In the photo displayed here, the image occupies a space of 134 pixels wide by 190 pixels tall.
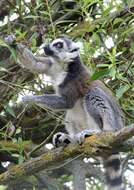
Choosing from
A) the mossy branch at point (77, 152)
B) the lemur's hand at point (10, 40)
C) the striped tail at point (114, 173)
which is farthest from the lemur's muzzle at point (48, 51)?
the mossy branch at point (77, 152)

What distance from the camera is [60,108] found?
4.82 metres

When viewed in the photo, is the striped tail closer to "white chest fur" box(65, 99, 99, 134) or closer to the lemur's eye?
"white chest fur" box(65, 99, 99, 134)

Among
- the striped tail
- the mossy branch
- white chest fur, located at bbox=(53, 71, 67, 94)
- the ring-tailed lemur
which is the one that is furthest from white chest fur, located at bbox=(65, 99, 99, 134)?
the mossy branch

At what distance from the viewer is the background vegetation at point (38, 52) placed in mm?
4371

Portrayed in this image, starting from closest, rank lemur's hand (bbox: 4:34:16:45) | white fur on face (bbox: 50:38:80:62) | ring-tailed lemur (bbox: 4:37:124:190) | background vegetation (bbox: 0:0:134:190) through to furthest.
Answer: lemur's hand (bbox: 4:34:16:45)
background vegetation (bbox: 0:0:134:190)
ring-tailed lemur (bbox: 4:37:124:190)
white fur on face (bbox: 50:38:80:62)

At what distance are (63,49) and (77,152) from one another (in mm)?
1823

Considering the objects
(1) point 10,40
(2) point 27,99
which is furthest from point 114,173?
(1) point 10,40

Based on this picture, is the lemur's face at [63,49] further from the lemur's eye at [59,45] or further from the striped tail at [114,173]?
the striped tail at [114,173]

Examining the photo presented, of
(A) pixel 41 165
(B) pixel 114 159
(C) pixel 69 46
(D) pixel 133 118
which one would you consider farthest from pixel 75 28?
→ (A) pixel 41 165

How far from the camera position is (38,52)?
5.04 m

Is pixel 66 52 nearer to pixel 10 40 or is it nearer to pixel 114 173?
pixel 10 40

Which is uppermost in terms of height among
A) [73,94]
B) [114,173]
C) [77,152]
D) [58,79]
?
[58,79]

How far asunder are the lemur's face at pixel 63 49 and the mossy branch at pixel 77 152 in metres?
1.41

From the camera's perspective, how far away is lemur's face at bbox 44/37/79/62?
480cm
